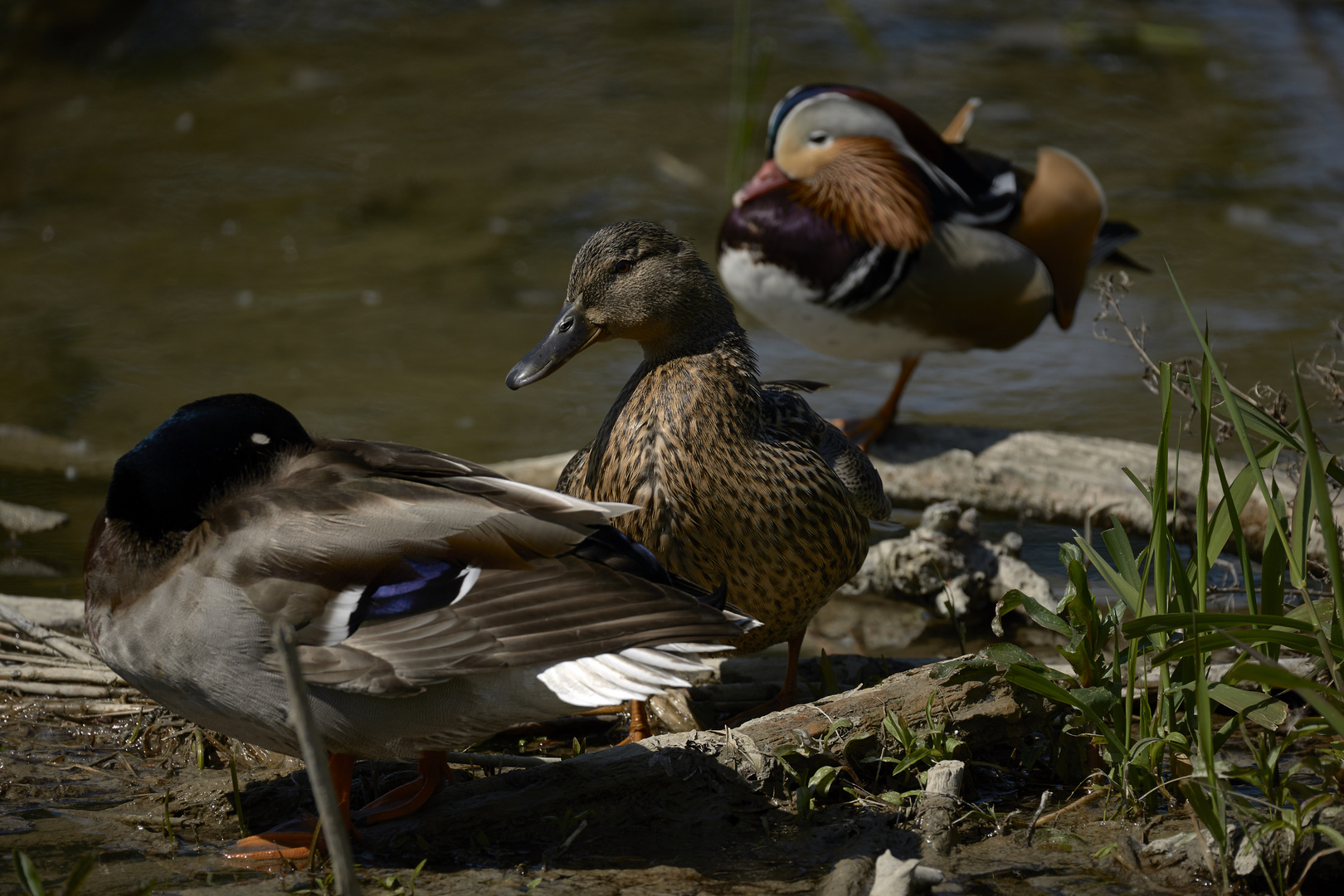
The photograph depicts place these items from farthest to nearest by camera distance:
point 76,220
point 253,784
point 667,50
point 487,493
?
1. point 667,50
2. point 76,220
3. point 253,784
4. point 487,493

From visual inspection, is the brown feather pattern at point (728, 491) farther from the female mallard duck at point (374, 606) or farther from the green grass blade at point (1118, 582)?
the green grass blade at point (1118, 582)

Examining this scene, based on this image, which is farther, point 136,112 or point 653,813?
point 136,112

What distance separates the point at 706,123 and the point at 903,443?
5.17 meters

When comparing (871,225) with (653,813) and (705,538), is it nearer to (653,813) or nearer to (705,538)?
(705,538)

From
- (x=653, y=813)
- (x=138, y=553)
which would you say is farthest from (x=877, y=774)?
(x=138, y=553)

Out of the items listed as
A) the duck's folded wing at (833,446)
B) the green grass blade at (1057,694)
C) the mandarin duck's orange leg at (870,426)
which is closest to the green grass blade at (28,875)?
the green grass blade at (1057,694)

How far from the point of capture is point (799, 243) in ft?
15.6

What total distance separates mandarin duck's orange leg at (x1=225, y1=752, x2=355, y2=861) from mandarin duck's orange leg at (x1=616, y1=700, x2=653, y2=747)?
0.70 metres

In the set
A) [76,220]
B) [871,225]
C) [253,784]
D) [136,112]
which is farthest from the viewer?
[136,112]

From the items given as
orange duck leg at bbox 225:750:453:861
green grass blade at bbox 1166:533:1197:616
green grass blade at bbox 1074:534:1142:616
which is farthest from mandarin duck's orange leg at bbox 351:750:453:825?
green grass blade at bbox 1166:533:1197:616

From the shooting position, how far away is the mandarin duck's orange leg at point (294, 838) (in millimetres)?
2572

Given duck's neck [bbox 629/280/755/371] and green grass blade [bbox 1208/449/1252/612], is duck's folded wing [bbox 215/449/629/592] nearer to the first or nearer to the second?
duck's neck [bbox 629/280/755/371]

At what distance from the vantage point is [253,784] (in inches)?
115

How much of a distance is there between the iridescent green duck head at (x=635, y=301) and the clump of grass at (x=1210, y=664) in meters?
1.11
